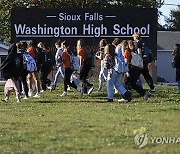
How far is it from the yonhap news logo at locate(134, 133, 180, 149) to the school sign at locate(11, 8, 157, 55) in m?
17.2

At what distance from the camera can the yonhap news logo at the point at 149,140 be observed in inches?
373

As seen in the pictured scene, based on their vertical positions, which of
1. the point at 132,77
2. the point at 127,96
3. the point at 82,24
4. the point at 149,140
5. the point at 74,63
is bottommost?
the point at 149,140

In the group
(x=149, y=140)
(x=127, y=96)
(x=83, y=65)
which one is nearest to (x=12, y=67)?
(x=127, y=96)

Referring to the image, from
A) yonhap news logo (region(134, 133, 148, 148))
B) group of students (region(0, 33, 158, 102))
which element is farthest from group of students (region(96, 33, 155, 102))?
yonhap news logo (region(134, 133, 148, 148))

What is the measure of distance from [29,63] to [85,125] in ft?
21.2

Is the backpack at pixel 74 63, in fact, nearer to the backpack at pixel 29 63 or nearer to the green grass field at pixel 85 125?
the backpack at pixel 29 63

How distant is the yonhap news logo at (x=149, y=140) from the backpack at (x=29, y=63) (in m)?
7.94

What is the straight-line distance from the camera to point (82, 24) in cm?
2733

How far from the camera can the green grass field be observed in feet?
30.8

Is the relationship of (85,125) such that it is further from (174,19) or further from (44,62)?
(174,19)

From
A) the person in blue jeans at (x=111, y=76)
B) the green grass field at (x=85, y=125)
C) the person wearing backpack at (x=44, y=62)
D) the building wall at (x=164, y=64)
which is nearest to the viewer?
the green grass field at (x=85, y=125)

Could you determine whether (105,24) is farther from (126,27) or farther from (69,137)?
(69,137)

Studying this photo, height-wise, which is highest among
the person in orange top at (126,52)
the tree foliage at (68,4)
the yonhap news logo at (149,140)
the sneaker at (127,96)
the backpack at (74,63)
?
the tree foliage at (68,4)

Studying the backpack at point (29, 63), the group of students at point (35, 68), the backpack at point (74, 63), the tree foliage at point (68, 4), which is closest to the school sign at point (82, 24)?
the group of students at point (35, 68)
